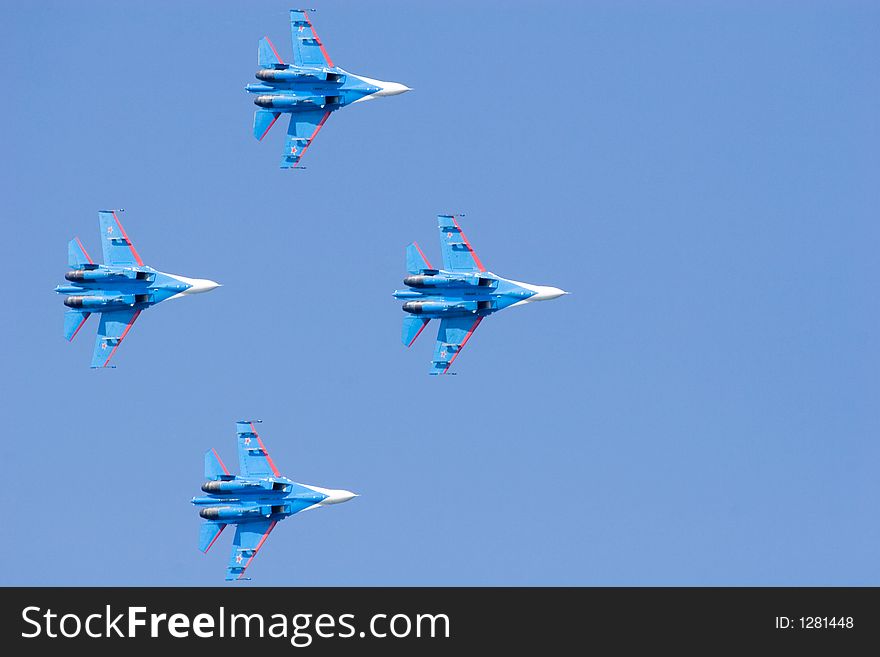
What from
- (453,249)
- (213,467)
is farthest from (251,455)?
(453,249)

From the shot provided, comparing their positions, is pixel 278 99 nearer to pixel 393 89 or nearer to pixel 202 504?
pixel 393 89

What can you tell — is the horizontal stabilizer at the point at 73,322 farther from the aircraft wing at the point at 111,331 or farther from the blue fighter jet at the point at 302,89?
the blue fighter jet at the point at 302,89

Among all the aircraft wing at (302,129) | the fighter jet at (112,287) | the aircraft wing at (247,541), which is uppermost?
the aircraft wing at (302,129)

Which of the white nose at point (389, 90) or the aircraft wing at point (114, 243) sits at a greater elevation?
the white nose at point (389, 90)

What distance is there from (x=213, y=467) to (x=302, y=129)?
1652cm

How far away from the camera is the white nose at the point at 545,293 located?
10644cm

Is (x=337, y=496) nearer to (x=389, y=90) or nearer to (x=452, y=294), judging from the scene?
(x=452, y=294)

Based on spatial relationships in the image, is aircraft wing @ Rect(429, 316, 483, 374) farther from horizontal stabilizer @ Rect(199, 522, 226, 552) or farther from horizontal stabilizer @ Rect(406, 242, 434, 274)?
horizontal stabilizer @ Rect(199, 522, 226, 552)

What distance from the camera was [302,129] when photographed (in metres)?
107

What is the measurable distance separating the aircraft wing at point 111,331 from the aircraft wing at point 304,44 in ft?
46.2

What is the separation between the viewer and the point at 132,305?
106375 millimetres

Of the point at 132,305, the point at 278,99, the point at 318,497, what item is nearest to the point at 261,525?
the point at 318,497

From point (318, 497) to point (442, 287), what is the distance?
1117cm

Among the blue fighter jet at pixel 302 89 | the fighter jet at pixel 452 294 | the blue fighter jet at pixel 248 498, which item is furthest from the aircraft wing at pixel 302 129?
the blue fighter jet at pixel 248 498
